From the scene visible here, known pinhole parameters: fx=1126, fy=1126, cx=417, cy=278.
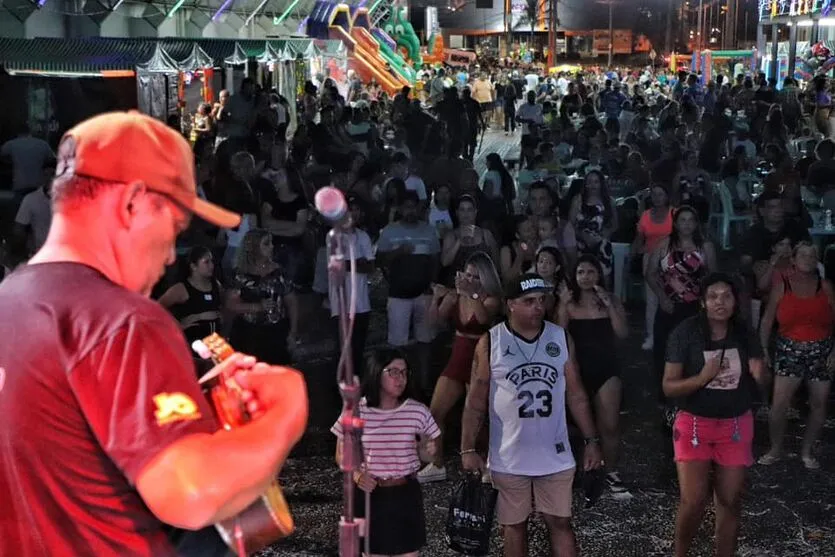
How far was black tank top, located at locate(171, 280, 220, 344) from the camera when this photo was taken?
7.16 metres

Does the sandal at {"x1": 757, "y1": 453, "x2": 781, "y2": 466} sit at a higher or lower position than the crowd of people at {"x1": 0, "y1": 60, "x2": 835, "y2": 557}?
lower

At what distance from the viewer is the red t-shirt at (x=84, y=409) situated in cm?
187

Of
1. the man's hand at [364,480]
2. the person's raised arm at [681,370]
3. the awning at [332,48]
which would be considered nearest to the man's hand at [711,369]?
the person's raised arm at [681,370]

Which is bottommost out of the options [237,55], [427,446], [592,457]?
[592,457]

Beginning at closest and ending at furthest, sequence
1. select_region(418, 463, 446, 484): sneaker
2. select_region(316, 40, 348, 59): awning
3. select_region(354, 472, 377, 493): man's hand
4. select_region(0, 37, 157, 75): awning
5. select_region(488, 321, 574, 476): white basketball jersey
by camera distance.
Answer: select_region(354, 472, 377, 493): man's hand < select_region(488, 321, 574, 476): white basketball jersey < select_region(418, 463, 446, 484): sneaker < select_region(0, 37, 157, 75): awning < select_region(316, 40, 348, 59): awning

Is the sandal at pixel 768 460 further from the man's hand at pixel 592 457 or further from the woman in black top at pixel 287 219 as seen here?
the woman in black top at pixel 287 219

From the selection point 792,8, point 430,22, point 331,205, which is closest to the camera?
point 331,205

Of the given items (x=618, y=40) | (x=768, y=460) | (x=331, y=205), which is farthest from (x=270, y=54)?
(x=618, y=40)

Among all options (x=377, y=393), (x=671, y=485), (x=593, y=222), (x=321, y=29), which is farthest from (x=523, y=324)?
(x=321, y=29)

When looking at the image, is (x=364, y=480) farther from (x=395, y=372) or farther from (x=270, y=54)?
(x=270, y=54)

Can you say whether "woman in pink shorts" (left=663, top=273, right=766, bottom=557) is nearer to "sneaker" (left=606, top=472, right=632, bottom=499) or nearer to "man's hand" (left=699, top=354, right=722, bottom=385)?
"man's hand" (left=699, top=354, right=722, bottom=385)

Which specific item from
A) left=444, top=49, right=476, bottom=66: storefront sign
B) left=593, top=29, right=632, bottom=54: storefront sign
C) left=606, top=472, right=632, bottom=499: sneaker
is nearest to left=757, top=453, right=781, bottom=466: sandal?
left=606, top=472, right=632, bottom=499: sneaker

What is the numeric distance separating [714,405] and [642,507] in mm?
1492

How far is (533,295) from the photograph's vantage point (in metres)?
5.29
